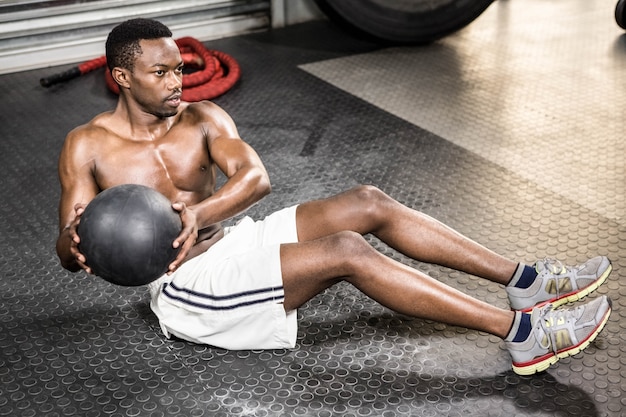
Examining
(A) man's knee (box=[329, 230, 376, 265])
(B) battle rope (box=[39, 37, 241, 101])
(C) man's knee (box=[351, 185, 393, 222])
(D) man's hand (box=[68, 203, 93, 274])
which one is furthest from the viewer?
(B) battle rope (box=[39, 37, 241, 101])

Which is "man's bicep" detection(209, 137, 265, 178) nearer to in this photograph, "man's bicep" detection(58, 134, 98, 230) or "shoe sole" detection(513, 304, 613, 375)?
"man's bicep" detection(58, 134, 98, 230)

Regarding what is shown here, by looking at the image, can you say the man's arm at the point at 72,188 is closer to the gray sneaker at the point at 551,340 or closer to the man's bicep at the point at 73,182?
the man's bicep at the point at 73,182

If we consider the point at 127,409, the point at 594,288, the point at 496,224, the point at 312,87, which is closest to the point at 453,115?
the point at 312,87

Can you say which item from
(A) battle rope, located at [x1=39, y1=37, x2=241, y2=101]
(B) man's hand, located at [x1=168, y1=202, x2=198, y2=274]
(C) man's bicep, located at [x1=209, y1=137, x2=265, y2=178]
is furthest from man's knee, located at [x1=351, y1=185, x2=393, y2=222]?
(A) battle rope, located at [x1=39, y1=37, x2=241, y2=101]

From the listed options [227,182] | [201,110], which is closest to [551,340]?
[227,182]

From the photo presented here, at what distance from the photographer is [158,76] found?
90.4 inches

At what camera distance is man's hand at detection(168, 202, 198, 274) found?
207 centimetres

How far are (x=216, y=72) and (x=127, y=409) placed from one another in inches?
113

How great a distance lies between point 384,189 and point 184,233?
1.52 m

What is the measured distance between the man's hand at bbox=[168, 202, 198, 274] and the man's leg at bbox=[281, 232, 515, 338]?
27cm

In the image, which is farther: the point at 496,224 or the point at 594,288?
the point at 496,224

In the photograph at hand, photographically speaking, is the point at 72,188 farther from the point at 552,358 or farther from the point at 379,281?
the point at 552,358

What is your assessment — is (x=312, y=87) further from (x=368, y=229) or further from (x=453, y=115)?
(x=368, y=229)

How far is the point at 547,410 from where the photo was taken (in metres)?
2.13
